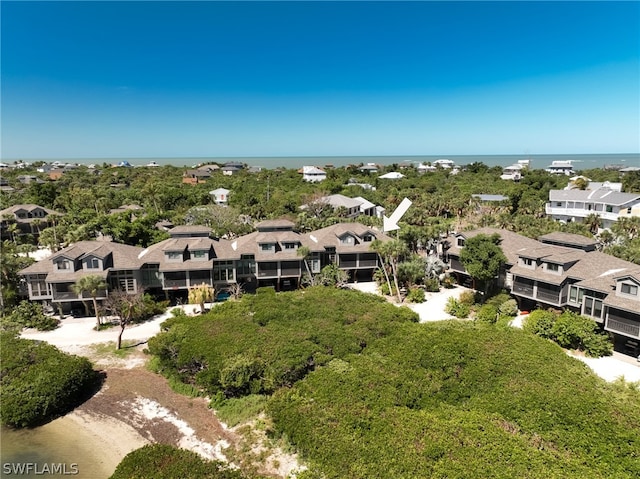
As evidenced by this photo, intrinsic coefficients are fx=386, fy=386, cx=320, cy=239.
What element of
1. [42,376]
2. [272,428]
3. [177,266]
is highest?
[177,266]

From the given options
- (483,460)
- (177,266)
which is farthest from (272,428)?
(177,266)

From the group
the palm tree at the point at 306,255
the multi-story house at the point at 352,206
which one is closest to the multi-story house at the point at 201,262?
the palm tree at the point at 306,255

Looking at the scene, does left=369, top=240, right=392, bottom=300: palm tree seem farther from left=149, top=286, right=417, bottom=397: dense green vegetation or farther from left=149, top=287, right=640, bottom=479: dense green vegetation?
left=149, top=287, right=640, bottom=479: dense green vegetation

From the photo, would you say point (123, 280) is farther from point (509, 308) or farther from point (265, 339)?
point (509, 308)

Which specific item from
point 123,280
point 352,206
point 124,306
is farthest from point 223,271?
point 352,206

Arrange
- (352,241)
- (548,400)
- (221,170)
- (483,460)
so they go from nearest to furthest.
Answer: (483,460) < (548,400) < (352,241) < (221,170)

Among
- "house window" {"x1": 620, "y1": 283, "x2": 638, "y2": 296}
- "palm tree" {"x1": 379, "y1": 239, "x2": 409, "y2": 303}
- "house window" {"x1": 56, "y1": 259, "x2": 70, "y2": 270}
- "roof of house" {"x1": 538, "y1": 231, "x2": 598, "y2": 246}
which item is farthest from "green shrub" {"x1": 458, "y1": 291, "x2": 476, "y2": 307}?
"house window" {"x1": 56, "y1": 259, "x2": 70, "y2": 270}

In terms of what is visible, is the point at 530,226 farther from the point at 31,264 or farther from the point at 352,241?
the point at 31,264
